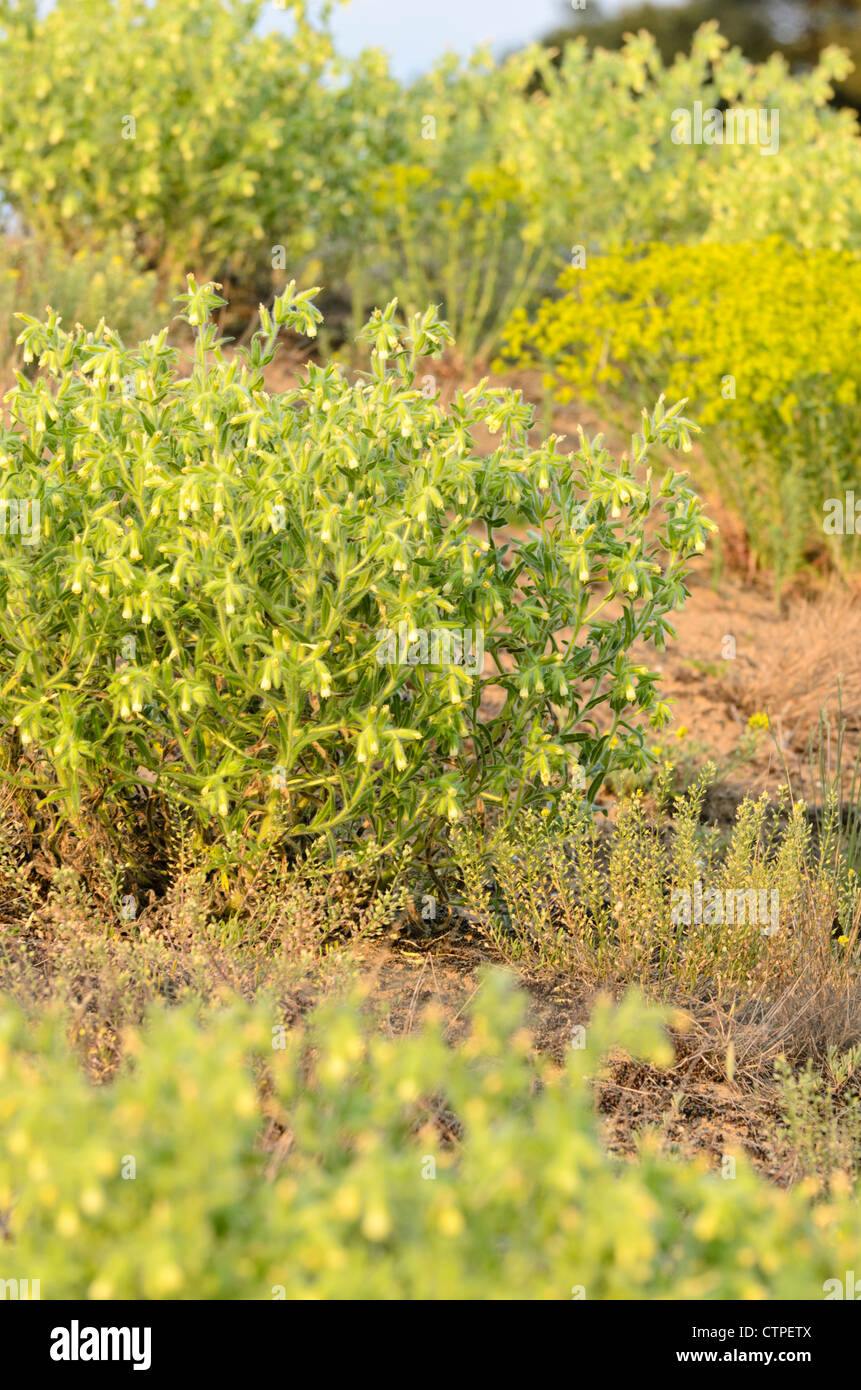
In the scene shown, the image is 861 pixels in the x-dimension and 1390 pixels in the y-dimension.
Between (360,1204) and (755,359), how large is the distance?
4852 millimetres

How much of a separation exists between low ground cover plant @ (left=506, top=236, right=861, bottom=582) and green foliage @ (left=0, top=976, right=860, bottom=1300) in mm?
4569

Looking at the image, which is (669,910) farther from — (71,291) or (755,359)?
(71,291)

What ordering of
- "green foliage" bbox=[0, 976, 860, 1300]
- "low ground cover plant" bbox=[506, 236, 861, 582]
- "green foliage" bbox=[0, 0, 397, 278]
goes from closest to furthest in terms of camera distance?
1. "green foliage" bbox=[0, 976, 860, 1300]
2. "low ground cover plant" bbox=[506, 236, 861, 582]
3. "green foliage" bbox=[0, 0, 397, 278]

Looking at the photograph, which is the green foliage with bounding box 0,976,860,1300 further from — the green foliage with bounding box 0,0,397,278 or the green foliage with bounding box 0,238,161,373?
the green foliage with bounding box 0,0,397,278

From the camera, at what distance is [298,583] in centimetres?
288

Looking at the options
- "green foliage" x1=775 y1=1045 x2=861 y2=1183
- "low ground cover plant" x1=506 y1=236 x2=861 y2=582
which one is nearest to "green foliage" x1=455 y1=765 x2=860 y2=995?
"green foliage" x1=775 y1=1045 x2=861 y2=1183

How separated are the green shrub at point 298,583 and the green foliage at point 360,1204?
49.1 inches

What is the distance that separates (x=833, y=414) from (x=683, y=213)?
138 inches

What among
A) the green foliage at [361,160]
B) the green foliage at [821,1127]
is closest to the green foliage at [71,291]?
the green foliage at [361,160]

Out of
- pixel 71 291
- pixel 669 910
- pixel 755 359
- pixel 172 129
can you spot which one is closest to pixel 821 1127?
pixel 669 910

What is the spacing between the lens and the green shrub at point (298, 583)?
2.78m

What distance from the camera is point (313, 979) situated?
2.87 metres

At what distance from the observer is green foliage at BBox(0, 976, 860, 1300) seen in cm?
138
